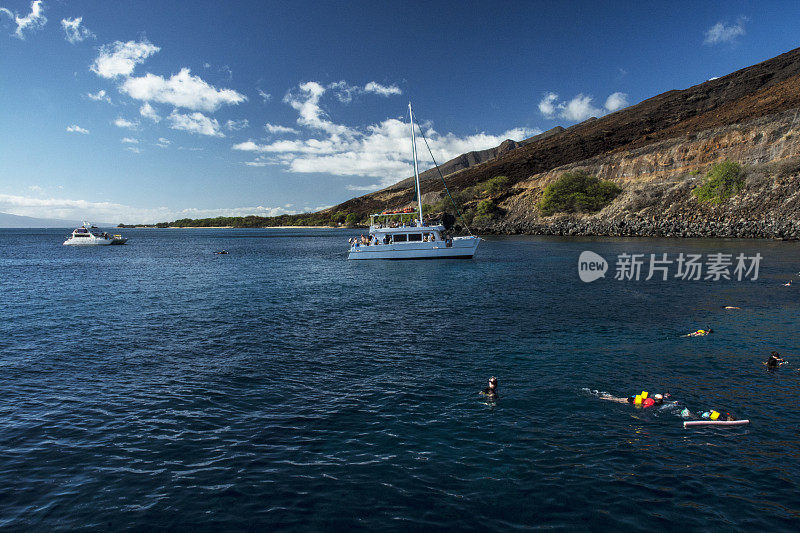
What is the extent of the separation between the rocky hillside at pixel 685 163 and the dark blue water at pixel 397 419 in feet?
210

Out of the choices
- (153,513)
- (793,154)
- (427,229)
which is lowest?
(153,513)

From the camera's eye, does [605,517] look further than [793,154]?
No

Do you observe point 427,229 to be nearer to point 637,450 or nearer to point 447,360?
point 447,360

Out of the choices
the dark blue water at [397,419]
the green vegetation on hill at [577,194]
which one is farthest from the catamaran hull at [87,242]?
the green vegetation on hill at [577,194]

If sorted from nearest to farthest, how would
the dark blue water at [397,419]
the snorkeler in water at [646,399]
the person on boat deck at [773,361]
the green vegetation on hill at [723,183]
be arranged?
the dark blue water at [397,419], the snorkeler in water at [646,399], the person on boat deck at [773,361], the green vegetation on hill at [723,183]

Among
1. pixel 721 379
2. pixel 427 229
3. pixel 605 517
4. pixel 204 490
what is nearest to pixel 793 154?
pixel 427 229

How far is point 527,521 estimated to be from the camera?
8.25 meters

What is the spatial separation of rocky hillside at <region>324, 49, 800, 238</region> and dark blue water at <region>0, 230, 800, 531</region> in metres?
63.9

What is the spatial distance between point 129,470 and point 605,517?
10780mm

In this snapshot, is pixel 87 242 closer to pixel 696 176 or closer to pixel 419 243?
pixel 419 243

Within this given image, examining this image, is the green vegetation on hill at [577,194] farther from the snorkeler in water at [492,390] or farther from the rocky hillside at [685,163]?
the snorkeler in water at [492,390]

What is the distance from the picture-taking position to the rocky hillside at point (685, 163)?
250 feet

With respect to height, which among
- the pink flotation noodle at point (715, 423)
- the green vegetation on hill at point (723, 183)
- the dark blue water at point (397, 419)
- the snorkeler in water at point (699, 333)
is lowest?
the dark blue water at point (397, 419)

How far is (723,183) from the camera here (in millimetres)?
82562
